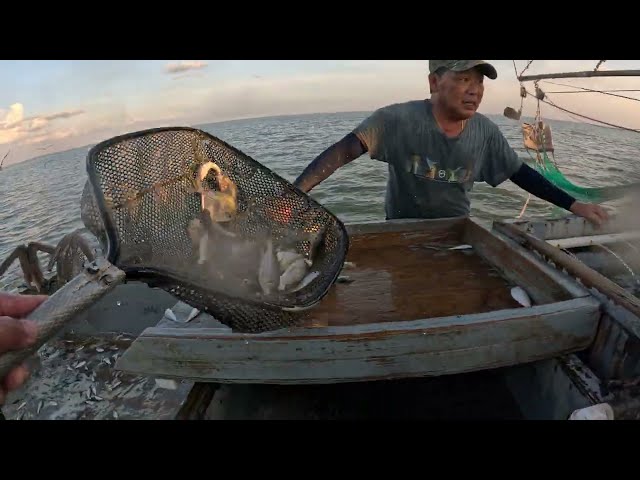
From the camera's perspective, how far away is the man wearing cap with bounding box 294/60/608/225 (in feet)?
12.7

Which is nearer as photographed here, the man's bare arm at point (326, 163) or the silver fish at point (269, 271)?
the silver fish at point (269, 271)

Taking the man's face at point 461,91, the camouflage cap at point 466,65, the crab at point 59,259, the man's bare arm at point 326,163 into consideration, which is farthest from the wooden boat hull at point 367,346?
the crab at point 59,259

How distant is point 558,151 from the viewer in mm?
29859

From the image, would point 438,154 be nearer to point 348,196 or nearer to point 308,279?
point 308,279

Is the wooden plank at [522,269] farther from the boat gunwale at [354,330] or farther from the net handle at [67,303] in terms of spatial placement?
the net handle at [67,303]

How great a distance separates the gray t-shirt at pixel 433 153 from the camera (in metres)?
4.02

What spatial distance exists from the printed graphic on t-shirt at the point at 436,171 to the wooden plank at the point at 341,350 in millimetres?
2039

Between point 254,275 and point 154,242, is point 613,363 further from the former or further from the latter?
point 154,242

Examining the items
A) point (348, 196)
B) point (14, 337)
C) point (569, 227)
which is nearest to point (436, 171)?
point (569, 227)

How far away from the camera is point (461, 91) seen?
144 inches

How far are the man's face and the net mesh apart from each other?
67.6 inches

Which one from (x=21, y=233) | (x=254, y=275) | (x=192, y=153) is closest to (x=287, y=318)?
(x=254, y=275)

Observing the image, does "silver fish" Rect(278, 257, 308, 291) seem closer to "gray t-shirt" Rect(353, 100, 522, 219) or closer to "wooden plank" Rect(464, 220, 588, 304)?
"gray t-shirt" Rect(353, 100, 522, 219)

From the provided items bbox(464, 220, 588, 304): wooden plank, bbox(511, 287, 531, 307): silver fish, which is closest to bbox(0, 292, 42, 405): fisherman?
bbox(511, 287, 531, 307): silver fish
